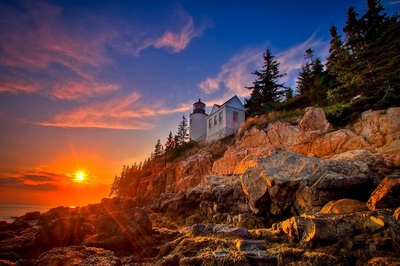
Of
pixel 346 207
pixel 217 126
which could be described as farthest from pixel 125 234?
pixel 217 126

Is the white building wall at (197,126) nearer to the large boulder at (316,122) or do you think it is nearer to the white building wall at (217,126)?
the white building wall at (217,126)

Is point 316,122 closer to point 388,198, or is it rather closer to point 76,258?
point 388,198

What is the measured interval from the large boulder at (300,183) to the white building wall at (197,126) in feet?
111

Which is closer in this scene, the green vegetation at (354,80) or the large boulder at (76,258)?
the large boulder at (76,258)

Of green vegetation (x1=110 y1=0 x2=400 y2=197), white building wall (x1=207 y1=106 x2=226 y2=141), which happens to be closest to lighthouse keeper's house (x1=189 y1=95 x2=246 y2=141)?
white building wall (x1=207 y1=106 x2=226 y2=141)

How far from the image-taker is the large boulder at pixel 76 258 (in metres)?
6.99

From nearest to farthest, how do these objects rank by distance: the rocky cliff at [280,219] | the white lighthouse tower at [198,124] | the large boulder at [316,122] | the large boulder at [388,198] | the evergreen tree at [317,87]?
the rocky cliff at [280,219], the large boulder at [388,198], the large boulder at [316,122], the evergreen tree at [317,87], the white lighthouse tower at [198,124]

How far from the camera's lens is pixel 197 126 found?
4869 centimetres

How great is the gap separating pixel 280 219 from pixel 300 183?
2198 millimetres

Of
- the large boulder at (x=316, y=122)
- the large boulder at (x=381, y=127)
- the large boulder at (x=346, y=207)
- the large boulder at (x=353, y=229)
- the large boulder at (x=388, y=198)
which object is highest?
the large boulder at (x=316, y=122)

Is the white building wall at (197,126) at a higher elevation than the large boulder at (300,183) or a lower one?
higher

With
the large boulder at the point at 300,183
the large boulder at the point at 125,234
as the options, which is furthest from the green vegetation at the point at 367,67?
the large boulder at the point at 125,234

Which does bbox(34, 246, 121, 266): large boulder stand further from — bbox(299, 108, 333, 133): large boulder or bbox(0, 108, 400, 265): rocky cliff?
bbox(299, 108, 333, 133): large boulder

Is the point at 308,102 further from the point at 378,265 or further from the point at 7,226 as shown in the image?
the point at 7,226
